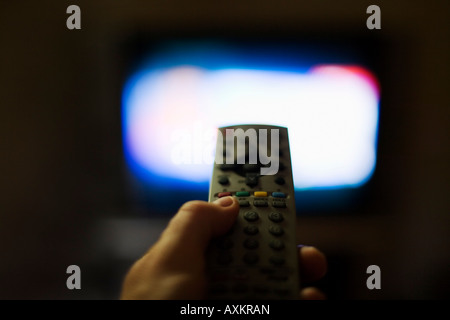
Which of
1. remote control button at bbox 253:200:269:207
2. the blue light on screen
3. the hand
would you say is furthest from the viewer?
the blue light on screen

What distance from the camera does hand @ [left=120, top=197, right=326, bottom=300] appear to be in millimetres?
392

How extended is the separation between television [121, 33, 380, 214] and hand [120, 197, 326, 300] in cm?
29

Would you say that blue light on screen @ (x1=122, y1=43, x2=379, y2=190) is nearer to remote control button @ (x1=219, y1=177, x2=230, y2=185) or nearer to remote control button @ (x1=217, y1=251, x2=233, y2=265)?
remote control button @ (x1=219, y1=177, x2=230, y2=185)

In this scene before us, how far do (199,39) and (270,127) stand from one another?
0.97ft

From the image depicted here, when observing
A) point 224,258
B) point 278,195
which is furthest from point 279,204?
point 224,258

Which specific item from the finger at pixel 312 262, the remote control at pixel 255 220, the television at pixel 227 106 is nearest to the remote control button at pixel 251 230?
the remote control at pixel 255 220

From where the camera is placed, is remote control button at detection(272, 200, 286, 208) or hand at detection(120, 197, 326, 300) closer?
hand at detection(120, 197, 326, 300)

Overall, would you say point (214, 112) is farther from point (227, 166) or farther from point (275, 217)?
point (275, 217)

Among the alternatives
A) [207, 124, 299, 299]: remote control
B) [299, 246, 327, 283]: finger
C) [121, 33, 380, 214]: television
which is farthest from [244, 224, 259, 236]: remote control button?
[121, 33, 380, 214]: television

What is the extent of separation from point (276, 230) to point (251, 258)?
0.18 feet
